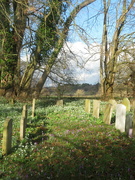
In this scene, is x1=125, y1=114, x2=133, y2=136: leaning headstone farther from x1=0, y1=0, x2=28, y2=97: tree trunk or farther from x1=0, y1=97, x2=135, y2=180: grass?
x1=0, y1=0, x2=28, y2=97: tree trunk

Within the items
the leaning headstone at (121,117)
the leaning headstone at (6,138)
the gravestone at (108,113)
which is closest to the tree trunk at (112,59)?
the gravestone at (108,113)

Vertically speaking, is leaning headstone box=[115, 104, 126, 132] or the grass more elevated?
leaning headstone box=[115, 104, 126, 132]

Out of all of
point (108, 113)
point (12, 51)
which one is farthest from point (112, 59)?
point (108, 113)

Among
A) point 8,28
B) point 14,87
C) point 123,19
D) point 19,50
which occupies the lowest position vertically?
point 14,87

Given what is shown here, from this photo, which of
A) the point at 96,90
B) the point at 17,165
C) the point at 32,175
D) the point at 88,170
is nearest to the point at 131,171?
the point at 88,170

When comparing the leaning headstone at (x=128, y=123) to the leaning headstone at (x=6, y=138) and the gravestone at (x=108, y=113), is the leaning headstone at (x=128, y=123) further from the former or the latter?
the leaning headstone at (x=6, y=138)

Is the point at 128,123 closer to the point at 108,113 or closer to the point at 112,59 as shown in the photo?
the point at 108,113

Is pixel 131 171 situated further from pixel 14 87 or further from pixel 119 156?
pixel 14 87

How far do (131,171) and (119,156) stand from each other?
0.70 meters

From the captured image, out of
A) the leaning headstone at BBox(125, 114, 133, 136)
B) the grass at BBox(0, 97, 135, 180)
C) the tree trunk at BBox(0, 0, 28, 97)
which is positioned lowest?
the grass at BBox(0, 97, 135, 180)

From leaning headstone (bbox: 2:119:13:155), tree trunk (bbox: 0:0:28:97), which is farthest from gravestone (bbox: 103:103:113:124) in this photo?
tree trunk (bbox: 0:0:28:97)

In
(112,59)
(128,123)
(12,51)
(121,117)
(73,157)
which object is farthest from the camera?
(112,59)

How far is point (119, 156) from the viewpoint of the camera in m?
5.08

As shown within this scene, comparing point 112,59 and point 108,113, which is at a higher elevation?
point 112,59
